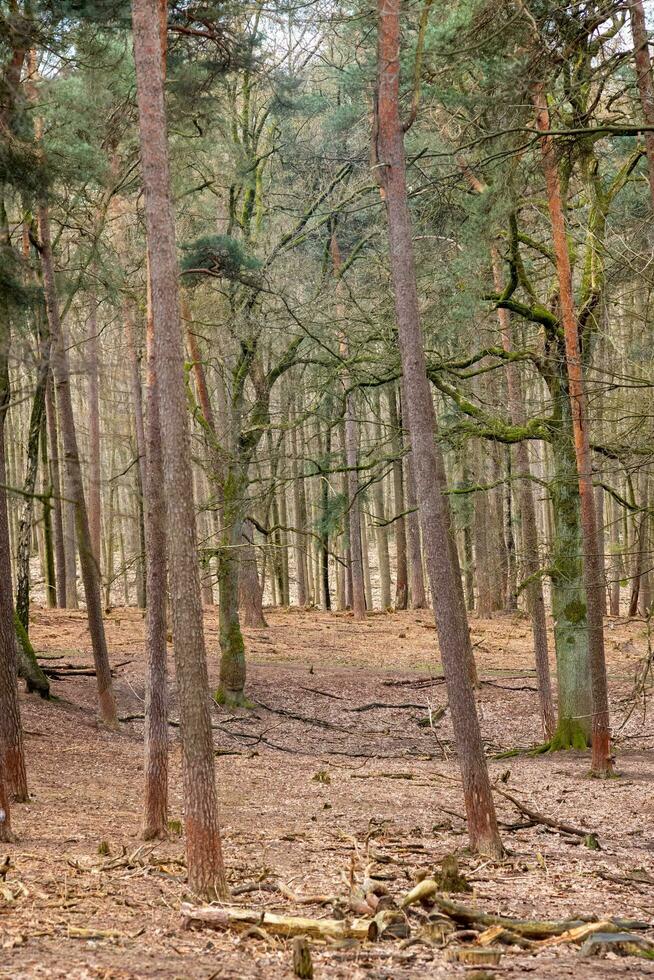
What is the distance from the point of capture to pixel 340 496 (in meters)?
23.7

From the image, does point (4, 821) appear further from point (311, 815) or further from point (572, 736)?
point (572, 736)

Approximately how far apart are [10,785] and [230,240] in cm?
886

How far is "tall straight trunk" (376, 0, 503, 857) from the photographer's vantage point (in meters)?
8.96

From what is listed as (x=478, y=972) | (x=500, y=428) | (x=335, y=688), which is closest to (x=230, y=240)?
(x=500, y=428)

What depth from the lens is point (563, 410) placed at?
14398 mm

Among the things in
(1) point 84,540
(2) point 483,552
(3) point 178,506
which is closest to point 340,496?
(2) point 483,552

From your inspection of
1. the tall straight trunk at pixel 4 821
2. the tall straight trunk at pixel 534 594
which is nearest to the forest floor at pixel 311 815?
the tall straight trunk at pixel 4 821

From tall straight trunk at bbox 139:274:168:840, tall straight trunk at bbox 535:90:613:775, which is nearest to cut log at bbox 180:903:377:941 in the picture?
tall straight trunk at bbox 139:274:168:840

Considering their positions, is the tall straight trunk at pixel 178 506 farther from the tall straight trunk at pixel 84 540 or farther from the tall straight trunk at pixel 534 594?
the tall straight trunk at pixel 534 594

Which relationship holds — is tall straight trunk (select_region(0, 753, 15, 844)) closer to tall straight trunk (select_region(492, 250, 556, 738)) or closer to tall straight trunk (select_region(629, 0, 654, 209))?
tall straight trunk (select_region(629, 0, 654, 209))

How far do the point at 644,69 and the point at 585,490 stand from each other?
5340 mm

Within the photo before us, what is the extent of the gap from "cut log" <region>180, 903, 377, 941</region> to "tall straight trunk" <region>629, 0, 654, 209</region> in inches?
256

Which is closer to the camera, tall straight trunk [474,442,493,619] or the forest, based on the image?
the forest

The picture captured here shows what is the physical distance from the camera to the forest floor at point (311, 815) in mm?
5816
